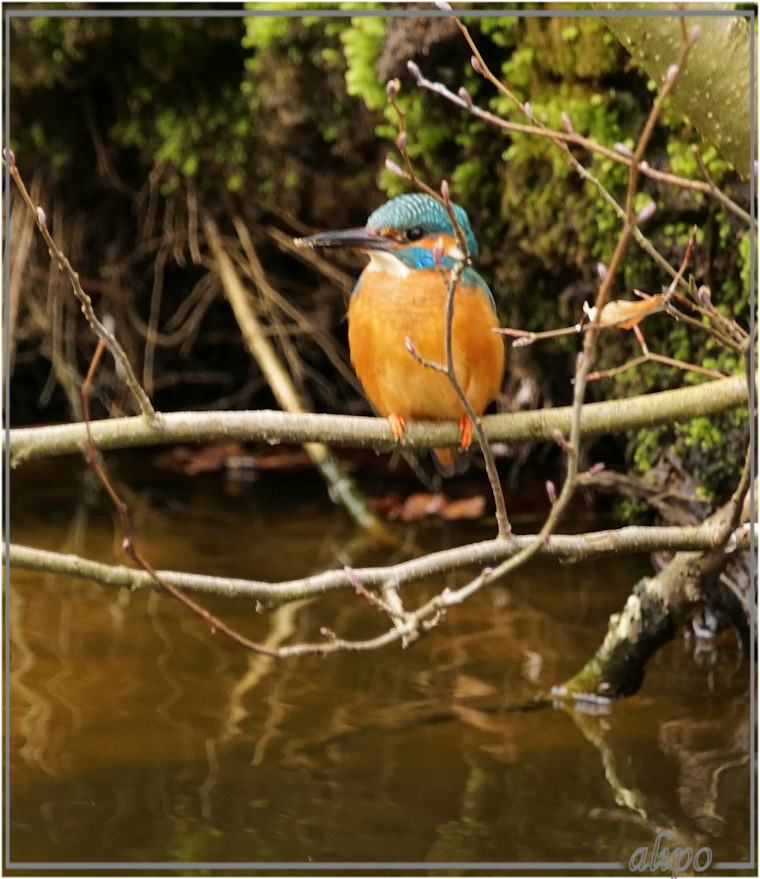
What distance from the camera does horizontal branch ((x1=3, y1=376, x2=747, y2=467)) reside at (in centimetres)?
158

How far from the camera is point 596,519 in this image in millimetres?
3725

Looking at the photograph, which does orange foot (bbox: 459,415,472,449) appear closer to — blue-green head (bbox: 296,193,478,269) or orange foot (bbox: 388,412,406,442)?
orange foot (bbox: 388,412,406,442)

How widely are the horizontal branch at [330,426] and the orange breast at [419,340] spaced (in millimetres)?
108

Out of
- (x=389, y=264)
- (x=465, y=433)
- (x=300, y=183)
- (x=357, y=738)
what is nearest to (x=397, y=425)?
(x=465, y=433)

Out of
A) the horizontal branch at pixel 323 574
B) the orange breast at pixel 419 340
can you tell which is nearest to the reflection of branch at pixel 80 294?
the horizontal branch at pixel 323 574

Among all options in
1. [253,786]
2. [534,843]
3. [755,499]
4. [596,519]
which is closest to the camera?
[755,499]

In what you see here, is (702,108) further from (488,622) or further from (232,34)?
(232,34)

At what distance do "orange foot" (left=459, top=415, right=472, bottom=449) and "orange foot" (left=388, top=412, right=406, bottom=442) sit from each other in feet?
0.33

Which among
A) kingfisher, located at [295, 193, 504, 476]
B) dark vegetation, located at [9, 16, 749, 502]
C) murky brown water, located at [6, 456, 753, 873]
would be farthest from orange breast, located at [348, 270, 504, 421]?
dark vegetation, located at [9, 16, 749, 502]

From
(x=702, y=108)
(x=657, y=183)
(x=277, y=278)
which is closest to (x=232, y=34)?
(x=277, y=278)

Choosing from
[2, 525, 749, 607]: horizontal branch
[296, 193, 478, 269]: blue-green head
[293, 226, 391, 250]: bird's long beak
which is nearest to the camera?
[2, 525, 749, 607]: horizontal branch

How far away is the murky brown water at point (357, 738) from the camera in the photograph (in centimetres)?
194

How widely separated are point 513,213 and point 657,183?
0.46 m

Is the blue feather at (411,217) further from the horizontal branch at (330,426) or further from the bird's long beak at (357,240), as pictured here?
the horizontal branch at (330,426)
